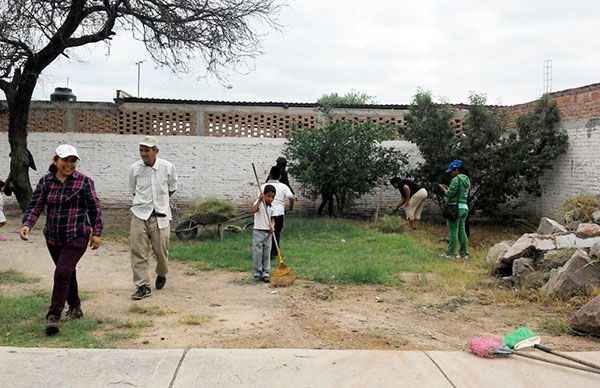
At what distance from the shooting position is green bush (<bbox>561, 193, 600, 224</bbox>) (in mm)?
9742

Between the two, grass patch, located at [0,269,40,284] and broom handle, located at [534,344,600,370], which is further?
grass patch, located at [0,269,40,284]

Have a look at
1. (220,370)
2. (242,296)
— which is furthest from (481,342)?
(242,296)

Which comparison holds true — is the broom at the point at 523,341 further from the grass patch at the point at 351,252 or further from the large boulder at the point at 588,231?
the large boulder at the point at 588,231

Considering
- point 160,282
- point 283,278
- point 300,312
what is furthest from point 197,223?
point 300,312

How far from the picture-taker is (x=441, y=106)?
13539 mm

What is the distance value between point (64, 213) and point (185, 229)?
560cm

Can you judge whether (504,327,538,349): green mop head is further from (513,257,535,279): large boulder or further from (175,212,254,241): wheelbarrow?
(175,212,254,241): wheelbarrow

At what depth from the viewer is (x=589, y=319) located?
17.0 ft

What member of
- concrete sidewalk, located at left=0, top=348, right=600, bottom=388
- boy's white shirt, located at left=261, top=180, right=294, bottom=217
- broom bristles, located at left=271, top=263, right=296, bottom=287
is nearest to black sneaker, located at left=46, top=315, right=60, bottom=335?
concrete sidewalk, located at left=0, top=348, right=600, bottom=388

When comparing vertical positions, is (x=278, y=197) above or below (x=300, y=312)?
above

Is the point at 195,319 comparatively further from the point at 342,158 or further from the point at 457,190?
the point at 342,158

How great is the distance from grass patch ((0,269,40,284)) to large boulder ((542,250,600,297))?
6556mm

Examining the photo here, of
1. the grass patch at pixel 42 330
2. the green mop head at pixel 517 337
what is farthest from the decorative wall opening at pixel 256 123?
the green mop head at pixel 517 337

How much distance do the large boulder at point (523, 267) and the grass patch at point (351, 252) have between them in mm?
579
